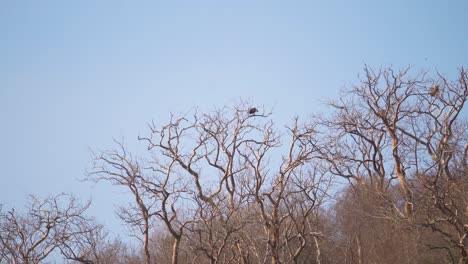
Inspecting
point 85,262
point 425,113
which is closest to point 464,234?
point 425,113

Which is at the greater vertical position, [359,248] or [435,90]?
[435,90]

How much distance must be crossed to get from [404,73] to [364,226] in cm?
656

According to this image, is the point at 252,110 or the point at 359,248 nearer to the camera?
the point at 252,110

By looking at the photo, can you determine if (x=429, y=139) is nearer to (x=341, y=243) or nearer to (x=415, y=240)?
(x=415, y=240)

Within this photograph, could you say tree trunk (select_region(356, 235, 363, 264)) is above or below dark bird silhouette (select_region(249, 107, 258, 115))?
below

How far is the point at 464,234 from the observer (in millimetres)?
14633

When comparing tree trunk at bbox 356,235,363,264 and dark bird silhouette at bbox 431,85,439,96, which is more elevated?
dark bird silhouette at bbox 431,85,439,96

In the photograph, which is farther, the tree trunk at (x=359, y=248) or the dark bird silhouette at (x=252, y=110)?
the tree trunk at (x=359, y=248)

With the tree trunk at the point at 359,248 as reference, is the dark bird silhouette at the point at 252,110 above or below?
above

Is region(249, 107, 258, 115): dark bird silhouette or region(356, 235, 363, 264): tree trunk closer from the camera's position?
region(249, 107, 258, 115): dark bird silhouette

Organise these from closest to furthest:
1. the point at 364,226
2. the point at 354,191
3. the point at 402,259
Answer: the point at 402,259
the point at 364,226
the point at 354,191

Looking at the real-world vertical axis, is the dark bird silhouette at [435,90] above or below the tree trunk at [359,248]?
above

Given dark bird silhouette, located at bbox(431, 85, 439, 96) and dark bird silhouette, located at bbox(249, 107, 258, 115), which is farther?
dark bird silhouette, located at bbox(431, 85, 439, 96)

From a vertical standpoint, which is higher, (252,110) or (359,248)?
(252,110)
